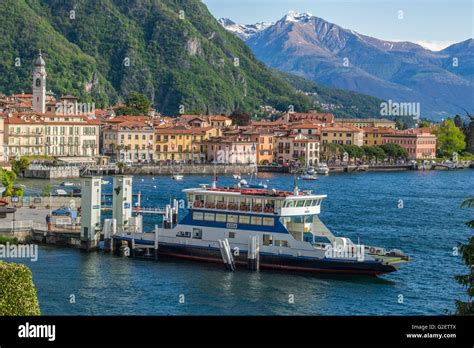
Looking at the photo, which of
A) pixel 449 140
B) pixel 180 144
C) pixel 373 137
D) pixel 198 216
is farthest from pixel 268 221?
pixel 449 140

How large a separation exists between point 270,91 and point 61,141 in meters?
89.4

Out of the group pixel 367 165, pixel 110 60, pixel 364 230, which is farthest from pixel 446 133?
pixel 364 230

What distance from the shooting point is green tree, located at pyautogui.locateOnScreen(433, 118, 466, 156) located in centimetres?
11919

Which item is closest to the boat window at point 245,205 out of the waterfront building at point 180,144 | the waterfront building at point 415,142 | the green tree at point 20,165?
the green tree at point 20,165

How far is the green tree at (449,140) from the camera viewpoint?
119m

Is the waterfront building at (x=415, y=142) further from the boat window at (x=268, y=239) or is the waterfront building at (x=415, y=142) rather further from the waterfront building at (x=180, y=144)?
the boat window at (x=268, y=239)

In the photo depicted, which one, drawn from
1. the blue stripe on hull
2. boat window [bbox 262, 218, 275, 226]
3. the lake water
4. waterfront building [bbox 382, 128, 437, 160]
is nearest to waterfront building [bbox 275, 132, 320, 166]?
waterfront building [bbox 382, 128, 437, 160]

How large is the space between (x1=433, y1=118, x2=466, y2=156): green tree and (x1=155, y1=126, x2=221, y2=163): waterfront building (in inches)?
1474

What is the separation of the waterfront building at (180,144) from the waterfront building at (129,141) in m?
0.92

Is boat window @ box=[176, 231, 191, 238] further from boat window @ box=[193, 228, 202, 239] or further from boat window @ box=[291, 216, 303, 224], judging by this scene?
boat window @ box=[291, 216, 303, 224]

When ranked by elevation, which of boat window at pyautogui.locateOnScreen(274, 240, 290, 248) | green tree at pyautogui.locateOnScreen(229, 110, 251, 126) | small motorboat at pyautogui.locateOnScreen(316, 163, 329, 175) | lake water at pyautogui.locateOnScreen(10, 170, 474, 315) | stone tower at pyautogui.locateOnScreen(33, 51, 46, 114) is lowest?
lake water at pyautogui.locateOnScreen(10, 170, 474, 315)

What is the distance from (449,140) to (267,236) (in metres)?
94.9

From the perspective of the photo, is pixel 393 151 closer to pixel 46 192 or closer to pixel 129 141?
pixel 129 141

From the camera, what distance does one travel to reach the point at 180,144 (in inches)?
3664
